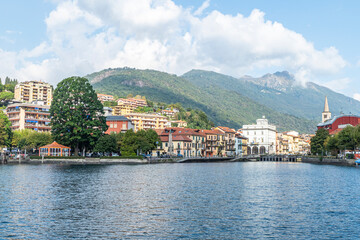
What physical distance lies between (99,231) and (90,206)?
388 inches

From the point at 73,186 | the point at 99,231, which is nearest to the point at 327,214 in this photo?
the point at 99,231

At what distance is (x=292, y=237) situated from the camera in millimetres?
25922

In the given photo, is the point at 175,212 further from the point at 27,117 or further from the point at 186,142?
the point at 27,117

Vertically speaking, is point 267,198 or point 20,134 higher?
point 20,134

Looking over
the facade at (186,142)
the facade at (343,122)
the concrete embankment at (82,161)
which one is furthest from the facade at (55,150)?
the facade at (343,122)

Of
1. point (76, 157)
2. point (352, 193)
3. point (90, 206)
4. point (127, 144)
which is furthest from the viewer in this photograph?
point (127, 144)

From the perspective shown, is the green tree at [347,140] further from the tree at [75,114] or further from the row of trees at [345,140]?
the tree at [75,114]

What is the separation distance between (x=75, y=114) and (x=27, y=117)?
188ft

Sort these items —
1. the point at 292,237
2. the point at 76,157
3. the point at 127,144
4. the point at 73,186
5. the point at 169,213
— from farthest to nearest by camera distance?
the point at 127,144, the point at 76,157, the point at 73,186, the point at 169,213, the point at 292,237

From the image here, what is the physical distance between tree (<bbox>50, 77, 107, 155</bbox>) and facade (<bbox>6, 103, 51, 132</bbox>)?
48.0 m

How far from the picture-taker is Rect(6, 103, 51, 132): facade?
503ft

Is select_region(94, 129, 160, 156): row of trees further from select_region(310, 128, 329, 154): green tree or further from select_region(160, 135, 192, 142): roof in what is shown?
select_region(310, 128, 329, 154): green tree

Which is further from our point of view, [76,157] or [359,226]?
[76,157]

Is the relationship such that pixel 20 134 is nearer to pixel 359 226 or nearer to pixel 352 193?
pixel 352 193
